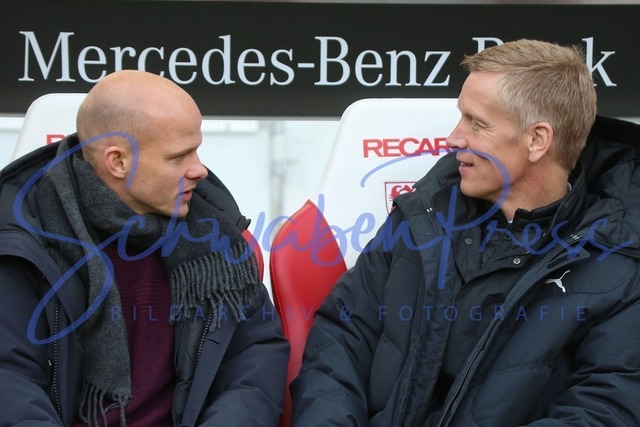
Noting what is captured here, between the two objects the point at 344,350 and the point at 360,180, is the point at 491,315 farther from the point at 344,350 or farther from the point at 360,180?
the point at 360,180

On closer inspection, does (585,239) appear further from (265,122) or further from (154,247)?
(265,122)

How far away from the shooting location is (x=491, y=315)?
221 cm

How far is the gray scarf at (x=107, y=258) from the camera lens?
6.91 ft

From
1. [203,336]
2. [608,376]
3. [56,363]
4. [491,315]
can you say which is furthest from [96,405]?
[608,376]

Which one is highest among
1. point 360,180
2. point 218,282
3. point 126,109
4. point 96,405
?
point 126,109

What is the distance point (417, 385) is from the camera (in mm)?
2197

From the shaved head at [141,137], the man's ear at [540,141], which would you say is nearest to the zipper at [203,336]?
the shaved head at [141,137]

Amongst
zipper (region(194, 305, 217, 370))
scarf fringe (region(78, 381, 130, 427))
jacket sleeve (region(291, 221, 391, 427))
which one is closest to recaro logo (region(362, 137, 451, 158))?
jacket sleeve (region(291, 221, 391, 427))

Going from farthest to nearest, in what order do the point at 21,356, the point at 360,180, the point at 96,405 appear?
the point at 360,180 → the point at 96,405 → the point at 21,356

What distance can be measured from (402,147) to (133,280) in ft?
2.65

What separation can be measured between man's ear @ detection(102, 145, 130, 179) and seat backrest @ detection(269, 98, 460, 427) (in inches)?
16.5

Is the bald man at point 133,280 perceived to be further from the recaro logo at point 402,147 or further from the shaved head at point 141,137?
the recaro logo at point 402,147

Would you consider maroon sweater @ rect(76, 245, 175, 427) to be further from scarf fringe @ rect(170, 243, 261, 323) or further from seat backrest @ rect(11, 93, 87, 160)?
seat backrest @ rect(11, 93, 87, 160)

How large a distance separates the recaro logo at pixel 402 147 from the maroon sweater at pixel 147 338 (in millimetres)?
687
